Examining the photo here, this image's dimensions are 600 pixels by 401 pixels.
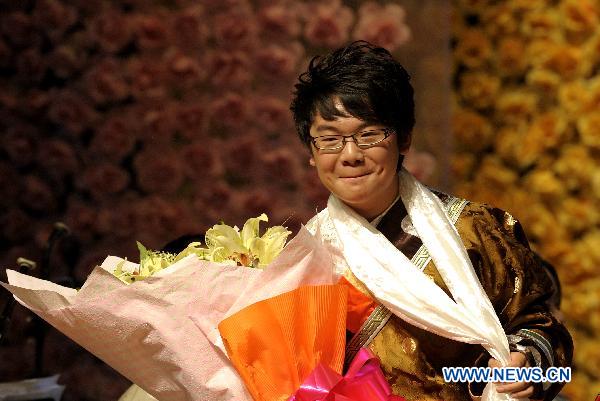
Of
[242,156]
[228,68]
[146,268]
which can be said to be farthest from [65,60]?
[146,268]

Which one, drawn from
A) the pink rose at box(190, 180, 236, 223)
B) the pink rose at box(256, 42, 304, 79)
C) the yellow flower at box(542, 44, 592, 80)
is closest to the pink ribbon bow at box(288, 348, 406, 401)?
the pink rose at box(190, 180, 236, 223)

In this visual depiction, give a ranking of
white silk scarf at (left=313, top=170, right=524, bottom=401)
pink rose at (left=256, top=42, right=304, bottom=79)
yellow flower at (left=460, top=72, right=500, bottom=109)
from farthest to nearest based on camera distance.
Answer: yellow flower at (left=460, top=72, right=500, bottom=109) < pink rose at (left=256, top=42, right=304, bottom=79) < white silk scarf at (left=313, top=170, right=524, bottom=401)

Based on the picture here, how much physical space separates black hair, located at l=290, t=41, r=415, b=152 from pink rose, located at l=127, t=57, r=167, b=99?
1.45m

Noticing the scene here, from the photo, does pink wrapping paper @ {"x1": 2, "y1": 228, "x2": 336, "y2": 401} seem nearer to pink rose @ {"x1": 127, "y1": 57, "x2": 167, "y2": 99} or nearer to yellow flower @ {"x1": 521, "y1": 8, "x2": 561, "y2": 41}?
pink rose @ {"x1": 127, "y1": 57, "x2": 167, "y2": 99}

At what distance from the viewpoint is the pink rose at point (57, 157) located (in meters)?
3.09

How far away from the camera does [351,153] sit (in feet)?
5.40

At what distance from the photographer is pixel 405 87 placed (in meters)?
1.72

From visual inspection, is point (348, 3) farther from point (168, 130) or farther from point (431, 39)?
point (168, 130)

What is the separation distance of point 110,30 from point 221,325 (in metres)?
1.84

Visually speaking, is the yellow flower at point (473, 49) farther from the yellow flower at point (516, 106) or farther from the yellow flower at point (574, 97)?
the yellow flower at point (574, 97)

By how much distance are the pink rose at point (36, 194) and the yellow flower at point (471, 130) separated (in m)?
1.69

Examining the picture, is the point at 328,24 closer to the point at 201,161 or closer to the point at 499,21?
the point at 201,161

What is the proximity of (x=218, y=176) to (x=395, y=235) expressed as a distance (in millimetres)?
1513

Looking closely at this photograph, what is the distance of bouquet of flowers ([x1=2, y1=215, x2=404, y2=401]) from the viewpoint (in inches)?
58.4
